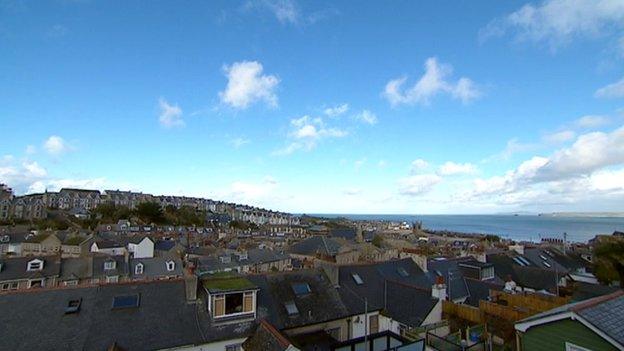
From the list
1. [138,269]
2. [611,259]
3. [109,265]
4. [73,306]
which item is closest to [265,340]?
[73,306]

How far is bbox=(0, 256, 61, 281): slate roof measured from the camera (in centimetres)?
3861

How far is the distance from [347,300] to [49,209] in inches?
5216

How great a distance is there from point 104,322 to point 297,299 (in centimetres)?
874

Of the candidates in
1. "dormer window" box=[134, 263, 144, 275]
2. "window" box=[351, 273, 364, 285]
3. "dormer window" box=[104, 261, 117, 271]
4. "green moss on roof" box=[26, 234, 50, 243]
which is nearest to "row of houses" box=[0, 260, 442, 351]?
"window" box=[351, 273, 364, 285]

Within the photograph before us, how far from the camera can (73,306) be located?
1445cm

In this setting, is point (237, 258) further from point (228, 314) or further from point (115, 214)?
point (115, 214)

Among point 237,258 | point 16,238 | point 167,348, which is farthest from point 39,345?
point 16,238

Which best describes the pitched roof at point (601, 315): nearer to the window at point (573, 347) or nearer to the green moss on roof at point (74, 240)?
the window at point (573, 347)

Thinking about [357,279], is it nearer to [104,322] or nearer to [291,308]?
[291,308]

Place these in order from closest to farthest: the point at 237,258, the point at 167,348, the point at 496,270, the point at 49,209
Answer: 1. the point at 167,348
2. the point at 496,270
3. the point at 237,258
4. the point at 49,209

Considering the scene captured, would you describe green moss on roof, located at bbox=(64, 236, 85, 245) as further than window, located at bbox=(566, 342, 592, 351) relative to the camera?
Yes

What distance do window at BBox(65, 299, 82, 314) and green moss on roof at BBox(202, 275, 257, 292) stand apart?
16.5 feet

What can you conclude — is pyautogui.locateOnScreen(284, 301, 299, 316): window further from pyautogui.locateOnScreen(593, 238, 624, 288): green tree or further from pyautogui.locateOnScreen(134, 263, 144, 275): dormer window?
pyautogui.locateOnScreen(134, 263, 144, 275): dormer window

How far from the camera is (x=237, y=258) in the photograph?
51.7 metres
